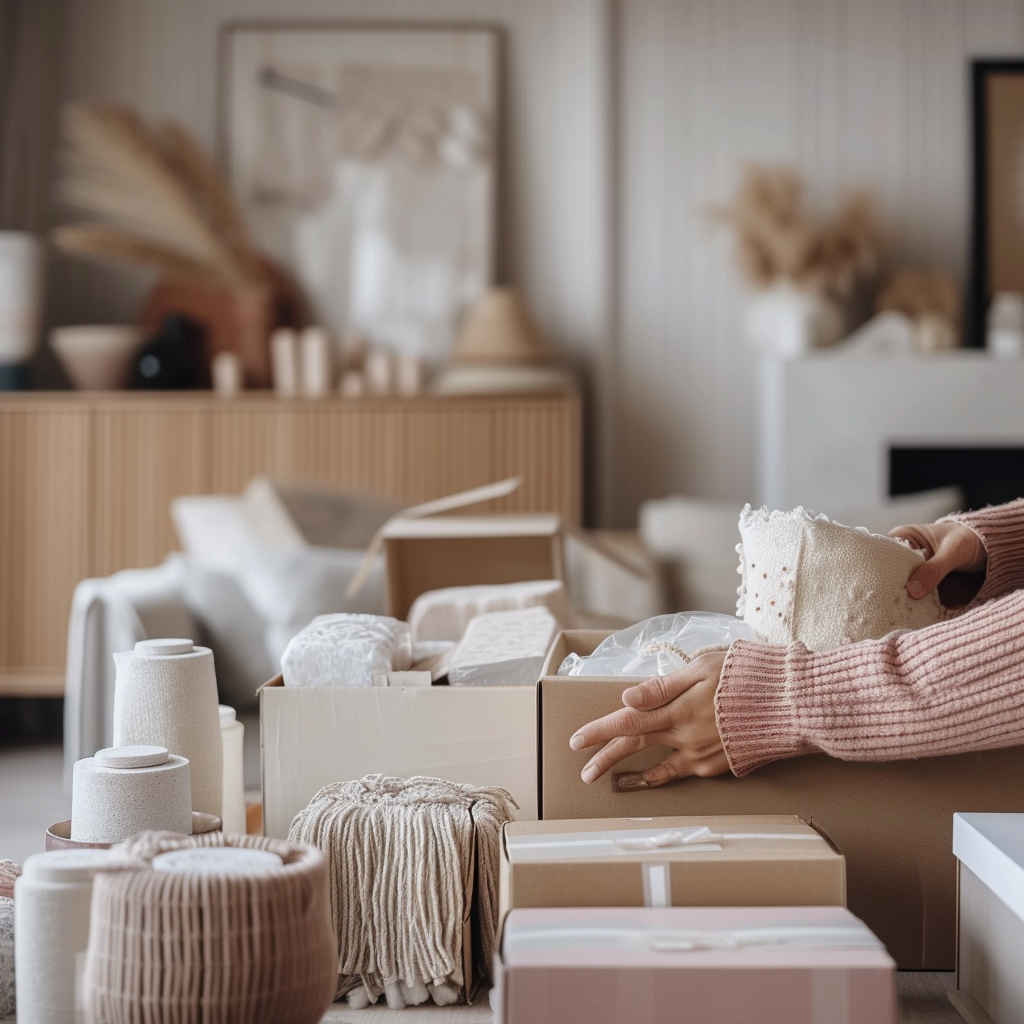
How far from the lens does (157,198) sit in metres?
3.96

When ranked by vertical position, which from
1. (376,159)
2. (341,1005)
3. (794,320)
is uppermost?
(376,159)

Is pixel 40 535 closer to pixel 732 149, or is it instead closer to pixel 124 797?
pixel 732 149

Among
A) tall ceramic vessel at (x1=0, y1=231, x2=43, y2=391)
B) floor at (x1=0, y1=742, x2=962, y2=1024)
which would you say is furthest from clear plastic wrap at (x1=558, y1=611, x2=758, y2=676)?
tall ceramic vessel at (x1=0, y1=231, x2=43, y2=391)

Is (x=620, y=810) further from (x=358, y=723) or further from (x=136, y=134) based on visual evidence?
(x=136, y=134)

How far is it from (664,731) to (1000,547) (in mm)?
399

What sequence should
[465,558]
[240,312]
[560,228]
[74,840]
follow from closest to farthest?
[74,840], [465,558], [240,312], [560,228]

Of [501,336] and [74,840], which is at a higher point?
[501,336]

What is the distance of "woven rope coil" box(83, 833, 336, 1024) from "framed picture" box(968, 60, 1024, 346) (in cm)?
377

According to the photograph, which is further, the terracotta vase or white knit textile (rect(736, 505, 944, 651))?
the terracotta vase

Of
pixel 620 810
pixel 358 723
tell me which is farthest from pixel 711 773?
pixel 358 723

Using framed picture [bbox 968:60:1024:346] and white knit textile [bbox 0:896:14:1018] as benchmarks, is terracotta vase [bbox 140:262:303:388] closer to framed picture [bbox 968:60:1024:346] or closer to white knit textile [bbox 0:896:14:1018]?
framed picture [bbox 968:60:1024:346]

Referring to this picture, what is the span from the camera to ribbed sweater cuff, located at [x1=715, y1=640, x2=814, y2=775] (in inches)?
36.8

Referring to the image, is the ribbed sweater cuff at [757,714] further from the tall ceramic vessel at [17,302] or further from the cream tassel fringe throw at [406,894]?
the tall ceramic vessel at [17,302]

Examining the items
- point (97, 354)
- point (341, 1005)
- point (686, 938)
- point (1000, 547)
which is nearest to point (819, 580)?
point (1000, 547)
